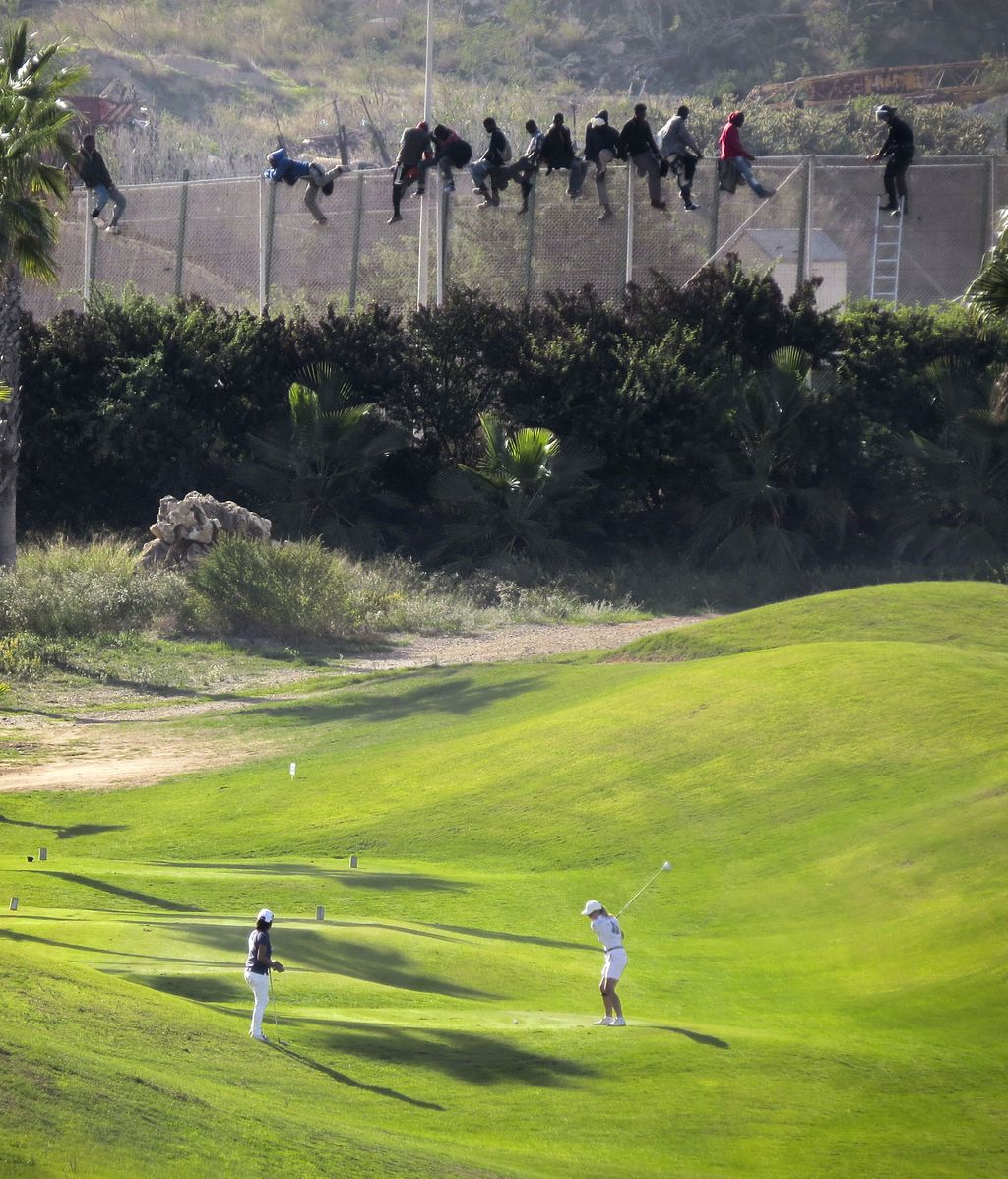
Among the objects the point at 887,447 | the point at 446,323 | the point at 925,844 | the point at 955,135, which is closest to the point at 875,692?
the point at 925,844

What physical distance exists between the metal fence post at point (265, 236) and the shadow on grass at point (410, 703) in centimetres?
1979

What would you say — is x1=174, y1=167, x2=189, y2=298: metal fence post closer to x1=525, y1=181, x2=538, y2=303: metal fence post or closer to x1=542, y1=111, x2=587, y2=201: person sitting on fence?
x1=525, y1=181, x2=538, y2=303: metal fence post

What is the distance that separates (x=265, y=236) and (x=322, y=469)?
29.1 feet

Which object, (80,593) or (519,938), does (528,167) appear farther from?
(519,938)

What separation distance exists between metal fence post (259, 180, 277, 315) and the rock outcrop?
1108cm

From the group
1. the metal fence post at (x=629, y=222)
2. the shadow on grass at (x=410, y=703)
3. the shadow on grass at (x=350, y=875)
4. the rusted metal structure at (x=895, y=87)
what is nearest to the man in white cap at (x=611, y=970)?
the shadow on grass at (x=350, y=875)

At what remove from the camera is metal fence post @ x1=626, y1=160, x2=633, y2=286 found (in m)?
38.9

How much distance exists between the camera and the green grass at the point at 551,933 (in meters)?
9.10

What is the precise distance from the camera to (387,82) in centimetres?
10394

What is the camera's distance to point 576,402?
3747 cm

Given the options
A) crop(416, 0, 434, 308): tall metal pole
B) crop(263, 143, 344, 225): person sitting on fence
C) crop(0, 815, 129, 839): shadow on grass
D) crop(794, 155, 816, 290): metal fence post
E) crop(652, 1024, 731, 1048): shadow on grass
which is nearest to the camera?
crop(652, 1024, 731, 1048): shadow on grass

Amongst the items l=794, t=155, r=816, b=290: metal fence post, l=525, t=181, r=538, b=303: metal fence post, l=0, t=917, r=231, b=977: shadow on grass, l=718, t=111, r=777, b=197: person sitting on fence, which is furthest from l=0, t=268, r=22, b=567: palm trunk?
l=0, t=917, r=231, b=977: shadow on grass

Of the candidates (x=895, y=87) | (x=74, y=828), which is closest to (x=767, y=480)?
(x=74, y=828)

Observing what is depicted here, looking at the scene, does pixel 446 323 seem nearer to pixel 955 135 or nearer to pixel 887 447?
pixel 887 447
